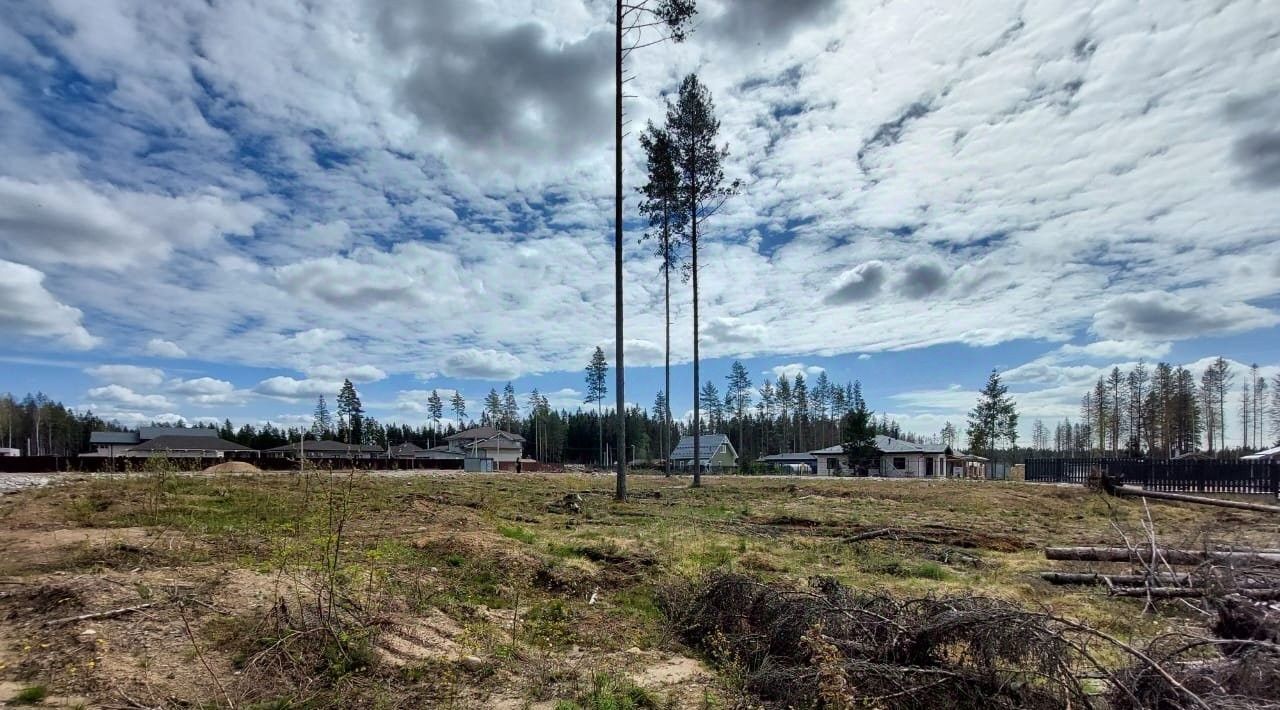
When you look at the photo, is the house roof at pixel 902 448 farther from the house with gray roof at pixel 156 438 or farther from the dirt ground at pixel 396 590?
the house with gray roof at pixel 156 438

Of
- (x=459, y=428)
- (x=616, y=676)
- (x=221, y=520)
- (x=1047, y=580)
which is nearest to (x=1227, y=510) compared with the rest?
(x=1047, y=580)

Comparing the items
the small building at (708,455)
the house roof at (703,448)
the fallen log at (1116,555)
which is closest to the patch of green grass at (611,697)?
the fallen log at (1116,555)

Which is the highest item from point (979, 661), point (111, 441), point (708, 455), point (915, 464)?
point (979, 661)

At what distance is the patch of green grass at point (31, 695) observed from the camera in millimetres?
3646

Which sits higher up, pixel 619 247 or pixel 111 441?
pixel 619 247

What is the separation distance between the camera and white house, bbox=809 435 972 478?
2128 inches

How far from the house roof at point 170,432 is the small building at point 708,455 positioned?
5528 centimetres

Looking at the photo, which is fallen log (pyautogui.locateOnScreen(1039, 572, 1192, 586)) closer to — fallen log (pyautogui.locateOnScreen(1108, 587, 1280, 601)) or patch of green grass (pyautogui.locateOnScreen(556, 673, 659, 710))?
fallen log (pyautogui.locateOnScreen(1108, 587, 1280, 601))

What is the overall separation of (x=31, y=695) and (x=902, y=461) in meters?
61.1

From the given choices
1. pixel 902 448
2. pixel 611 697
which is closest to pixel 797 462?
pixel 902 448

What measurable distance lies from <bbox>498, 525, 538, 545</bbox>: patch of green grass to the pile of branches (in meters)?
5.12

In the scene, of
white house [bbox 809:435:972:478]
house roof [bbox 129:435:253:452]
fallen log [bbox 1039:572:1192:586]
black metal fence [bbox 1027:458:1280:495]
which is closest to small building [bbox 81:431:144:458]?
house roof [bbox 129:435:253:452]

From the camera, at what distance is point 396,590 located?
6.12 metres

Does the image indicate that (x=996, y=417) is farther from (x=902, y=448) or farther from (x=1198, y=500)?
(x=1198, y=500)
